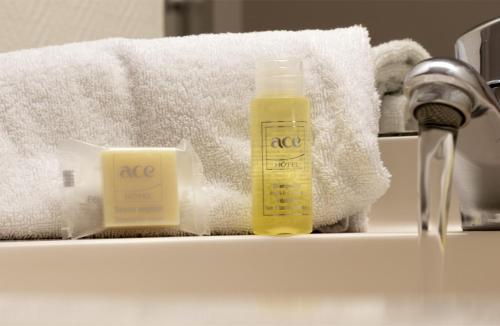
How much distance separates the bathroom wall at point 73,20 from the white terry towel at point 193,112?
0.14m

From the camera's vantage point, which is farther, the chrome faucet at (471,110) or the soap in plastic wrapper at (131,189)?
the soap in plastic wrapper at (131,189)

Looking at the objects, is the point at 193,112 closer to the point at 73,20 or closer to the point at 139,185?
the point at 139,185

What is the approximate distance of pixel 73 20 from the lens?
815 millimetres

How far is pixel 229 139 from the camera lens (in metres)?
0.61

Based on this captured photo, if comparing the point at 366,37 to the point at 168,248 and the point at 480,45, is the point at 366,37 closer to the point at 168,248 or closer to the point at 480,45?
the point at 480,45

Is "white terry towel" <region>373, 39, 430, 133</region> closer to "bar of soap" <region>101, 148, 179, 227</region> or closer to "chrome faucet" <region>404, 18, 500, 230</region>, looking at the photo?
"chrome faucet" <region>404, 18, 500, 230</region>

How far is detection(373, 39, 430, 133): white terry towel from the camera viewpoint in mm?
727

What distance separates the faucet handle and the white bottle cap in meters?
0.14

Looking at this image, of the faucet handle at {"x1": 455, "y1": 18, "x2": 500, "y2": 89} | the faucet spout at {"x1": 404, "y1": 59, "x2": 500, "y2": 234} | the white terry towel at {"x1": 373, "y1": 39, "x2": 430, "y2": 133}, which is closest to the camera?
the faucet spout at {"x1": 404, "y1": 59, "x2": 500, "y2": 234}

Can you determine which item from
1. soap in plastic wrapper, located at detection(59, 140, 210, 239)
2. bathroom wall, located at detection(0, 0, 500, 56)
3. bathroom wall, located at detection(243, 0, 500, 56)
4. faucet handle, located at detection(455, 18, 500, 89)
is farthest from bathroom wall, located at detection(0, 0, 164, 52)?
faucet handle, located at detection(455, 18, 500, 89)

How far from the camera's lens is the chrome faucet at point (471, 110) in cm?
41

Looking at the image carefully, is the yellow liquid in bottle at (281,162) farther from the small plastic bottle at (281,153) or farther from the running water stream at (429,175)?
the running water stream at (429,175)

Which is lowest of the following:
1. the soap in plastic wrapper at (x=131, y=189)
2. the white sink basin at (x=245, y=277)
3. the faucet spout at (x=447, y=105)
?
the white sink basin at (x=245, y=277)

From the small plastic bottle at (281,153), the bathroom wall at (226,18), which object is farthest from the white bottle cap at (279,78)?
the bathroom wall at (226,18)
